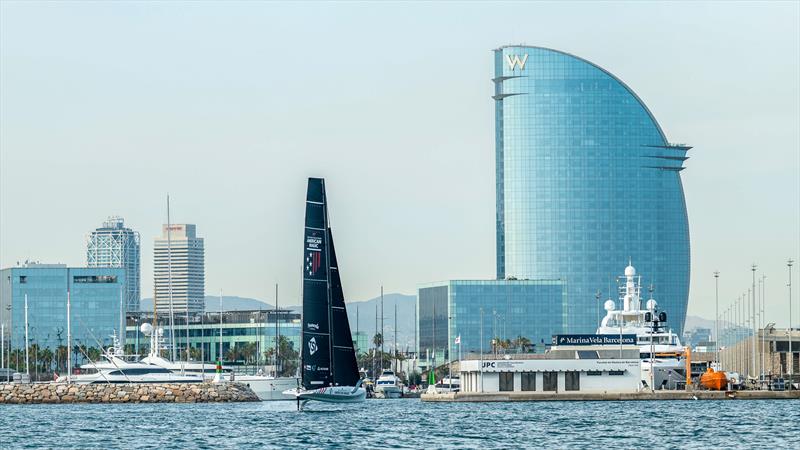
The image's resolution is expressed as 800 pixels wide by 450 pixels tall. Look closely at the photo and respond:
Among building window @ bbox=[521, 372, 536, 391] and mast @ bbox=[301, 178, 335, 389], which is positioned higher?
mast @ bbox=[301, 178, 335, 389]

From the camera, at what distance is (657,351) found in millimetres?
175000

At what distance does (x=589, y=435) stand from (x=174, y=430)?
1063 inches

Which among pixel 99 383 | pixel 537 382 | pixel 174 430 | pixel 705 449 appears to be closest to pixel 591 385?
pixel 537 382

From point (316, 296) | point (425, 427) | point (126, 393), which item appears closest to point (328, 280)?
point (316, 296)

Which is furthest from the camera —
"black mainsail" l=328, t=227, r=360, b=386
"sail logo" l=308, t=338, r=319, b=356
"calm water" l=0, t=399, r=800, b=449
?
"black mainsail" l=328, t=227, r=360, b=386

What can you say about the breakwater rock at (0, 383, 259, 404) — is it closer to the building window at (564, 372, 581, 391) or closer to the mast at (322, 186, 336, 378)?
the building window at (564, 372, 581, 391)

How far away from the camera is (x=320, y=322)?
11338 centimetres

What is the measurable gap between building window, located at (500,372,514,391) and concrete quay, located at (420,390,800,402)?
4570mm

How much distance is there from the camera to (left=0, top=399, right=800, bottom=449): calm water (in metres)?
85.9

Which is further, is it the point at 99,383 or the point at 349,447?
the point at 99,383

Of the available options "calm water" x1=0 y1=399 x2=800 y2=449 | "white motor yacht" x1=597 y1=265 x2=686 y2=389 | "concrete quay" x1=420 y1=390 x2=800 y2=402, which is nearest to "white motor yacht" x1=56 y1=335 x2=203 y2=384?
"concrete quay" x1=420 y1=390 x2=800 y2=402

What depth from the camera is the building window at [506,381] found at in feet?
551

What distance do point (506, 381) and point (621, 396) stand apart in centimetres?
1647

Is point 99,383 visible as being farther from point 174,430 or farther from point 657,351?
point 174,430
